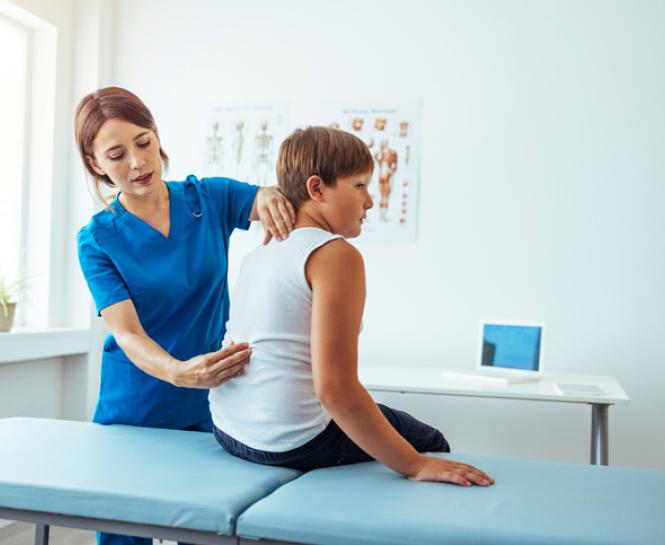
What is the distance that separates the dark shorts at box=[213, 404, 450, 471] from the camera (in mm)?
1271

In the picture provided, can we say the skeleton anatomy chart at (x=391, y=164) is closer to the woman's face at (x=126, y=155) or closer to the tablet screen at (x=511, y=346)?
the tablet screen at (x=511, y=346)

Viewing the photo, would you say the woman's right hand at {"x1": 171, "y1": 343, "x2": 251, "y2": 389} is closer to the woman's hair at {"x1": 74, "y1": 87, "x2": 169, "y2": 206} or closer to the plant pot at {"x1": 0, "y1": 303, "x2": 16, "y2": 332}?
the woman's hair at {"x1": 74, "y1": 87, "x2": 169, "y2": 206}

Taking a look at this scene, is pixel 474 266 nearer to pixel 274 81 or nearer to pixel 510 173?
pixel 510 173

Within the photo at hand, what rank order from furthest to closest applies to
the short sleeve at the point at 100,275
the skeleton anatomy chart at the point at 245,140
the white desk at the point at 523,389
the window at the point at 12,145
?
the skeleton anatomy chart at the point at 245,140, the window at the point at 12,145, the white desk at the point at 523,389, the short sleeve at the point at 100,275

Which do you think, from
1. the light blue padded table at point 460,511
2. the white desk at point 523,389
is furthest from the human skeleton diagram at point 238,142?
the light blue padded table at point 460,511

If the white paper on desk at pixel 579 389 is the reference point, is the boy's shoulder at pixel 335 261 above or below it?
above

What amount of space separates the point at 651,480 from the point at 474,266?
6.23ft

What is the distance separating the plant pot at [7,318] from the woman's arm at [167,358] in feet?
5.24

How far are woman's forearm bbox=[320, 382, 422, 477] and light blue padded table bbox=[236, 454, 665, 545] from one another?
4 cm

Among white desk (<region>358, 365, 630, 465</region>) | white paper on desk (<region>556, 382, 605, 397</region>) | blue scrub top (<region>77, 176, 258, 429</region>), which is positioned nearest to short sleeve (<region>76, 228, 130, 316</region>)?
blue scrub top (<region>77, 176, 258, 429</region>)

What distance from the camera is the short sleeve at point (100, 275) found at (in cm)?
149

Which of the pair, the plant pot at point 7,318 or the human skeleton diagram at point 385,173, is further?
the human skeleton diagram at point 385,173

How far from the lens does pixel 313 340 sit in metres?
1.16

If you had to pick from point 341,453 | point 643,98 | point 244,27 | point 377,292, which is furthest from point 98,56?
point 341,453
